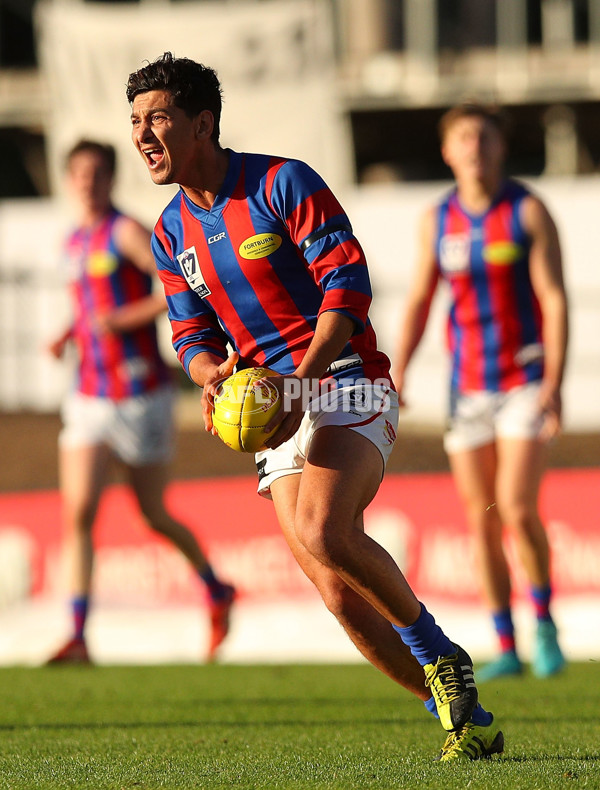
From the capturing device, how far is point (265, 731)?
4895mm

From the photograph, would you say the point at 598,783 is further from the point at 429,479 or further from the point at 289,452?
the point at 429,479

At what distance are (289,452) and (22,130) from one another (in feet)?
82.2

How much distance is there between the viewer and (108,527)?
913 centimetres

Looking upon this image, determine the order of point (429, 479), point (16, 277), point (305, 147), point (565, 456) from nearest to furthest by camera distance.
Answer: point (429, 479) → point (565, 456) → point (16, 277) → point (305, 147)

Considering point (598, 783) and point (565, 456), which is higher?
point (598, 783)

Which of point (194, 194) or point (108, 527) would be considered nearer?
point (194, 194)

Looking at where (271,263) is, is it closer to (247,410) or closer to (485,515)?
(247,410)

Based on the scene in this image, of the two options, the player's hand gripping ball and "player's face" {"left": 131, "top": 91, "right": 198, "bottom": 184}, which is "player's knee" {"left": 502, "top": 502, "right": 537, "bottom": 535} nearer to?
the player's hand gripping ball

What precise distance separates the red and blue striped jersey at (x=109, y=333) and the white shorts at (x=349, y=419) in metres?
3.57

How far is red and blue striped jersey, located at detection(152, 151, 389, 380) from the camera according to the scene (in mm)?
3992

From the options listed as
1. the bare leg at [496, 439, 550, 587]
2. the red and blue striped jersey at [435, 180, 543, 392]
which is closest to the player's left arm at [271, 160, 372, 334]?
the bare leg at [496, 439, 550, 587]

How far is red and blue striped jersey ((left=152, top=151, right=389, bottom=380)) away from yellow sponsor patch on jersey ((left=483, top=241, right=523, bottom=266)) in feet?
8.59

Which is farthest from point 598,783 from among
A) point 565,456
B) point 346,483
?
point 565,456

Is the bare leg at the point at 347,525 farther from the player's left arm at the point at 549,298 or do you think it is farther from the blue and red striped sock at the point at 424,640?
the player's left arm at the point at 549,298
